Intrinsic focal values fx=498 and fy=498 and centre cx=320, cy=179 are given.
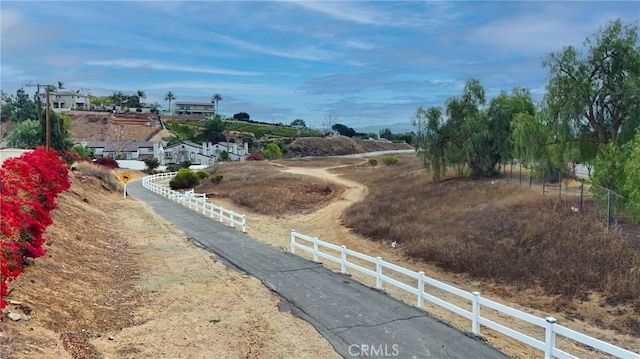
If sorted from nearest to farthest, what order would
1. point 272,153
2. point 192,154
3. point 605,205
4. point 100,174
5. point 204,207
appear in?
point 605,205
point 204,207
point 100,174
point 192,154
point 272,153

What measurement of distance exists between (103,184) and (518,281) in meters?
35.6

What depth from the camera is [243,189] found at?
42.7 metres

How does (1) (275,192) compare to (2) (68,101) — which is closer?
(1) (275,192)

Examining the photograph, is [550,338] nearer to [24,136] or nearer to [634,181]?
[634,181]

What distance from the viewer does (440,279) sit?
15.9 metres

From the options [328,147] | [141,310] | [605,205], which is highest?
[328,147]

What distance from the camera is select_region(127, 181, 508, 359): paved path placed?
8.20m

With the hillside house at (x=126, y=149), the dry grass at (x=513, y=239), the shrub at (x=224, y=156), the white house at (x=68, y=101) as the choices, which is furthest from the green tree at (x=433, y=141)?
the white house at (x=68, y=101)

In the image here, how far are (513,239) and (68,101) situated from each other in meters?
203

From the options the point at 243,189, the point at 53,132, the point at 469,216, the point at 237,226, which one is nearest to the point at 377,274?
the point at 469,216

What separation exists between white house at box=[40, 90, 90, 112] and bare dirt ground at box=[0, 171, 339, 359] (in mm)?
191655

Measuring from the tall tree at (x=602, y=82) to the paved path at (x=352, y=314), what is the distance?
1400 cm

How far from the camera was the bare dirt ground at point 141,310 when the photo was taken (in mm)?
7774

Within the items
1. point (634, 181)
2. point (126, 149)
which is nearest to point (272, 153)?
point (126, 149)
